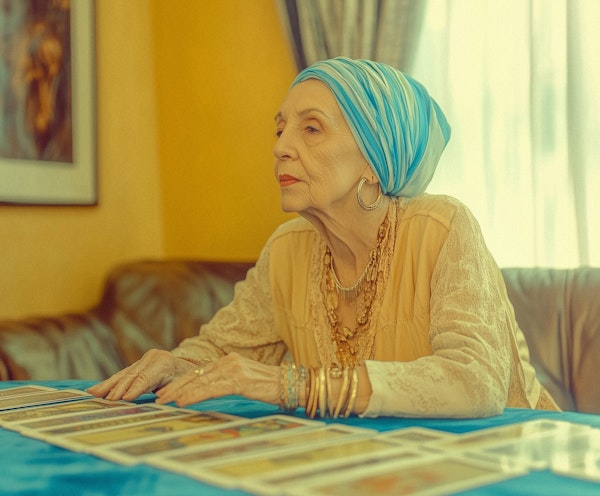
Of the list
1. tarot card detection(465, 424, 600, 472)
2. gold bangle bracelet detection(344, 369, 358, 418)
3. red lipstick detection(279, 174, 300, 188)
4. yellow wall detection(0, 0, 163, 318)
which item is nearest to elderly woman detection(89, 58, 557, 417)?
red lipstick detection(279, 174, 300, 188)

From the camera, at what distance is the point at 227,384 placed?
5.15ft

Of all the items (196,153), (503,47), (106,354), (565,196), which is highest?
(503,47)

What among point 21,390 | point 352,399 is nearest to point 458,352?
point 352,399

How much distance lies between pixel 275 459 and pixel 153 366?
784 millimetres

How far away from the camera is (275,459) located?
1150 millimetres

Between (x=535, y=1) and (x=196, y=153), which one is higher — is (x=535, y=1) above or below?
above

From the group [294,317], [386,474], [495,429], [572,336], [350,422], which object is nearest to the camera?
[386,474]

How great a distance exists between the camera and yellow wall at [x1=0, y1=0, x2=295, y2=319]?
3.74 m

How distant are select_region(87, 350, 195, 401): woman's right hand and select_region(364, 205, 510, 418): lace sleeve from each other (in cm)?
52

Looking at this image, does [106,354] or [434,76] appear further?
[434,76]

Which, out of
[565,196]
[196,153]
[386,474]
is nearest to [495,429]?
[386,474]

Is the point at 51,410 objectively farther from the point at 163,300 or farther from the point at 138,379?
the point at 163,300

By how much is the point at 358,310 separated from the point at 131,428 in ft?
3.01

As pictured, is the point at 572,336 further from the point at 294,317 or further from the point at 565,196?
the point at 294,317
